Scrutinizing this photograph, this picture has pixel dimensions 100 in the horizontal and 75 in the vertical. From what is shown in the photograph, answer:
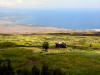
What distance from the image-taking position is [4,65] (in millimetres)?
89188

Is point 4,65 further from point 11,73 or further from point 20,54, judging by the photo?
point 20,54

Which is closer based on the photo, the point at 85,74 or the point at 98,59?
the point at 85,74

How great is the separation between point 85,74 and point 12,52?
48.1m

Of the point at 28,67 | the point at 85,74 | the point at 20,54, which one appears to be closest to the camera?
the point at 85,74

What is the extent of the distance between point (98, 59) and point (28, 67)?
37.2 m

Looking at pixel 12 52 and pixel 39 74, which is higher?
pixel 12 52

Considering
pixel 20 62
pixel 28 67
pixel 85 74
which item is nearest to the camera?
pixel 85 74

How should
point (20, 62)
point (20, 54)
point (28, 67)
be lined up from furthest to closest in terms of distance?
point (20, 54) → point (20, 62) → point (28, 67)

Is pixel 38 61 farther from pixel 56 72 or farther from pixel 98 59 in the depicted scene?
pixel 98 59

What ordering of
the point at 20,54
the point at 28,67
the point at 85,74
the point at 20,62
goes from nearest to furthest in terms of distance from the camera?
the point at 85,74, the point at 28,67, the point at 20,62, the point at 20,54

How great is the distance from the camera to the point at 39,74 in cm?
8262

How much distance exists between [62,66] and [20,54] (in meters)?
29.9

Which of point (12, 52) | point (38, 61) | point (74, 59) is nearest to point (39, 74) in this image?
point (38, 61)

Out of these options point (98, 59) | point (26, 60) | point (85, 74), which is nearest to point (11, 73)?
point (26, 60)
